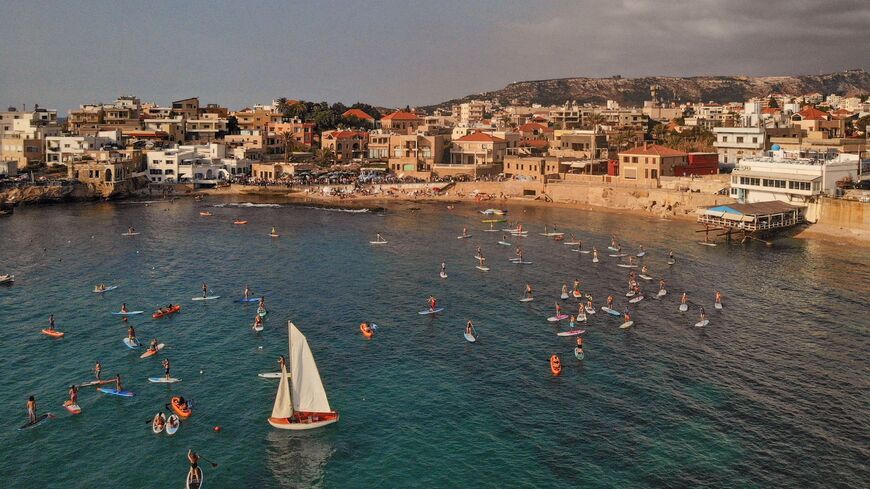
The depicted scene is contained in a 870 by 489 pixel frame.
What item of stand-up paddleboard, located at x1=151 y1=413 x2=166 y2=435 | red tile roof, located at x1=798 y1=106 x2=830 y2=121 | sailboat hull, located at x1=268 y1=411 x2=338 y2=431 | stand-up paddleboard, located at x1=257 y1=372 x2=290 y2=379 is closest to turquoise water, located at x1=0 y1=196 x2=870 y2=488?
stand-up paddleboard, located at x1=257 y1=372 x2=290 y2=379

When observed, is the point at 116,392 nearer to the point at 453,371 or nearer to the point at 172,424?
the point at 172,424

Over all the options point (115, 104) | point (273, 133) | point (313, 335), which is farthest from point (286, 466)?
point (115, 104)

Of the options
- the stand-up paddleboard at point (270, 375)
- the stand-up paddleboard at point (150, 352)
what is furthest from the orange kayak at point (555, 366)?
the stand-up paddleboard at point (150, 352)

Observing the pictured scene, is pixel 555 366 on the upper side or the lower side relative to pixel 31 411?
upper

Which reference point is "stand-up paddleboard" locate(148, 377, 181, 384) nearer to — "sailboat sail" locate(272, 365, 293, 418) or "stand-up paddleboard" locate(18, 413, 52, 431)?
"stand-up paddleboard" locate(18, 413, 52, 431)

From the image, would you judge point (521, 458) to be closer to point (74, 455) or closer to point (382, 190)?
point (74, 455)

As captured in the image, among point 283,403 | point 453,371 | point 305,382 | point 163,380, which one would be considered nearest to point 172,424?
point 283,403
